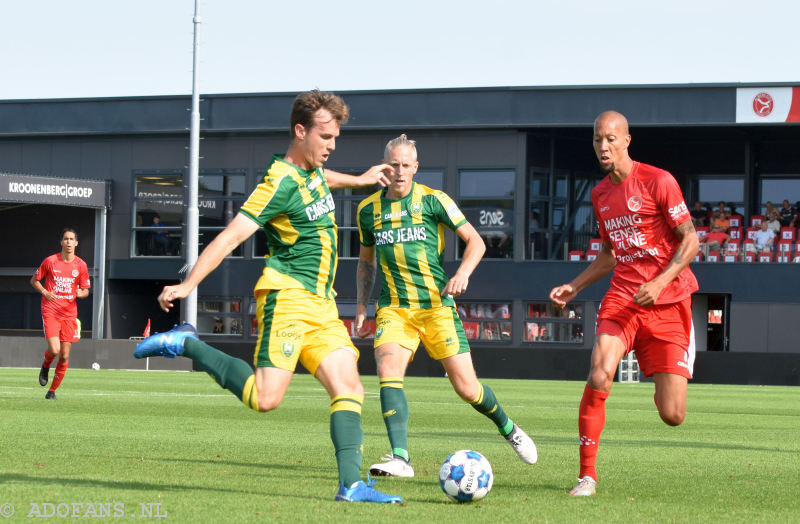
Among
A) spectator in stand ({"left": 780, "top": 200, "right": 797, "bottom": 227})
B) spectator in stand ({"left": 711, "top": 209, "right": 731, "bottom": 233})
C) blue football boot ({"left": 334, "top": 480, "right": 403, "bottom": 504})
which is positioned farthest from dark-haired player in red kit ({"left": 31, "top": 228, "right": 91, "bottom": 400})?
spectator in stand ({"left": 780, "top": 200, "right": 797, "bottom": 227})

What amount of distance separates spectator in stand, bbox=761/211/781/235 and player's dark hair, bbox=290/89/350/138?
29781 millimetres

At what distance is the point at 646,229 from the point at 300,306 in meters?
2.35

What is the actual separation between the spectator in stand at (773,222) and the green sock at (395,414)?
2826cm

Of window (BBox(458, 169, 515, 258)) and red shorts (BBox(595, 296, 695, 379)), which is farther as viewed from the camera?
window (BBox(458, 169, 515, 258))

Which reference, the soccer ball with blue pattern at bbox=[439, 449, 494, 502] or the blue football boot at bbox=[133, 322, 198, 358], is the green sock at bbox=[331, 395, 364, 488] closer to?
the soccer ball with blue pattern at bbox=[439, 449, 494, 502]

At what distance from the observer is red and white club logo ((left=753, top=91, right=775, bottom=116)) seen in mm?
34250

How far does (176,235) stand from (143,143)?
3247 mm

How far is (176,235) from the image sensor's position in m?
39.1

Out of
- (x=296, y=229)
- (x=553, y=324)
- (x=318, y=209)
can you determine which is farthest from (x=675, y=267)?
(x=553, y=324)

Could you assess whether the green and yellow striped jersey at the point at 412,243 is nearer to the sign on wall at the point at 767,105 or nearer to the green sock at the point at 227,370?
the green sock at the point at 227,370

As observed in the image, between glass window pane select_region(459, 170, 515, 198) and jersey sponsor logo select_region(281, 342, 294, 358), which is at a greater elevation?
glass window pane select_region(459, 170, 515, 198)

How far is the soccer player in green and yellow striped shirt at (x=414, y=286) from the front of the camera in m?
8.23

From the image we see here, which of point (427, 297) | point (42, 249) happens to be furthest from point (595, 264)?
point (42, 249)

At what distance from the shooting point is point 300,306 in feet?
21.2
